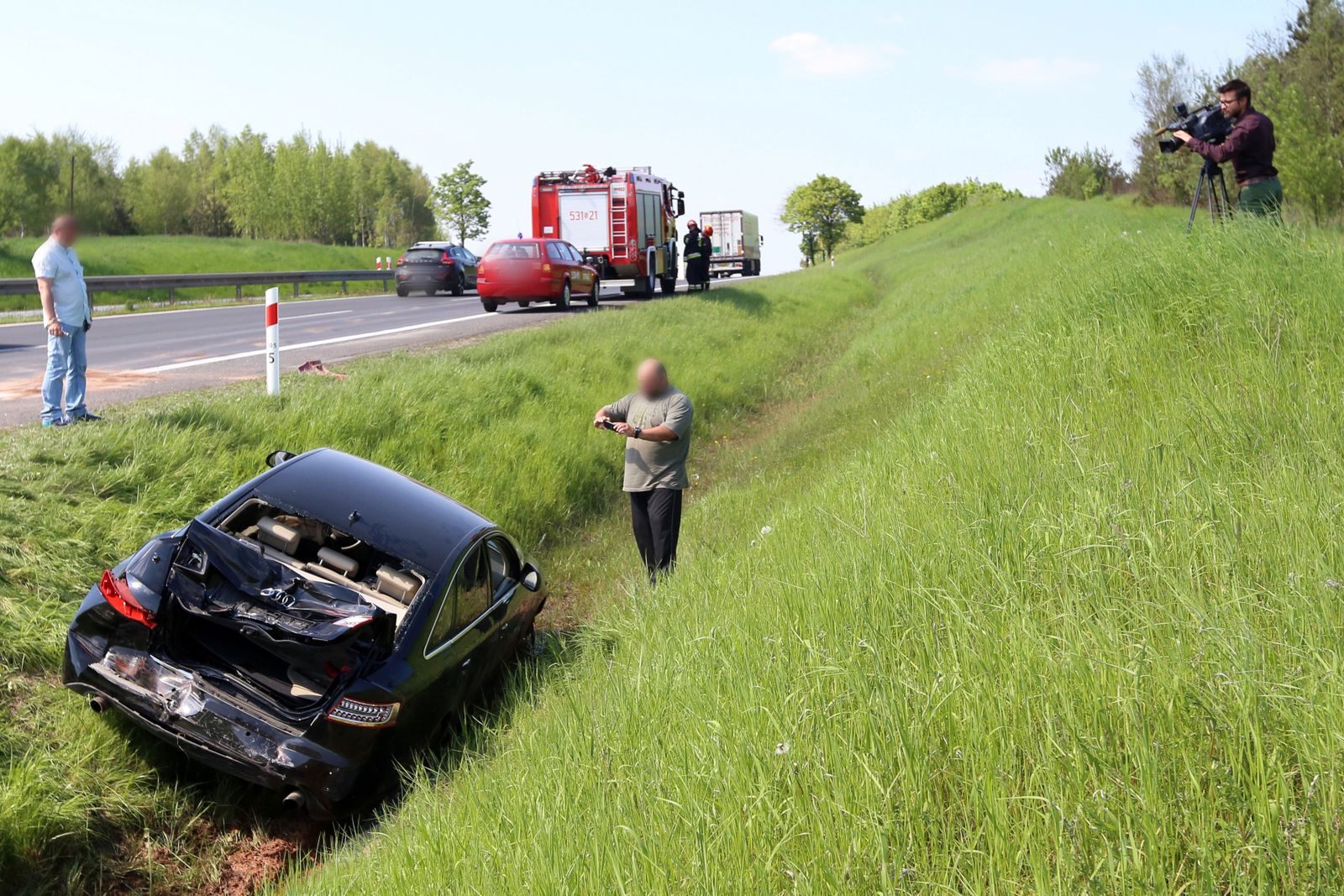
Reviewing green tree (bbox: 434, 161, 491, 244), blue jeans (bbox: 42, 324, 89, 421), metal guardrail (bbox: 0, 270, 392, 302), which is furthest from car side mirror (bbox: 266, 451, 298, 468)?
green tree (bbox: 434, 161, 491, 244)

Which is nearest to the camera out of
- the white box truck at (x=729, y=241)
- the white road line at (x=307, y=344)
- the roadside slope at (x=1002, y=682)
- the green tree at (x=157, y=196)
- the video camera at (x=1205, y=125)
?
the roadside slope at (x=1002, y=682)

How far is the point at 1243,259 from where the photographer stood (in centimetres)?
796

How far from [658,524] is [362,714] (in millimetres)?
3316

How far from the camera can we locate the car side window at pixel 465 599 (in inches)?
249

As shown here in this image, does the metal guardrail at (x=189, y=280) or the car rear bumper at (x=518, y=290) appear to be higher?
the metal guardrail at (x=189, y=280)

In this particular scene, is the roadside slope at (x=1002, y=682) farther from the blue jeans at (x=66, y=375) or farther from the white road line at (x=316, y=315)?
the white road line at (x=316, y=315)

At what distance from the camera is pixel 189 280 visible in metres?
30.2

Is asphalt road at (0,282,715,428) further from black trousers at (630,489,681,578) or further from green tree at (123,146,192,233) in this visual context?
green tree at (123,146,192,233)

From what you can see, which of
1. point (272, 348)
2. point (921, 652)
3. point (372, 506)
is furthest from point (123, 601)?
point (272, 348)

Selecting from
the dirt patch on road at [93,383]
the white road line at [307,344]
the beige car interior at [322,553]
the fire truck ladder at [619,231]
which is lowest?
the beige car interior at [322,553]

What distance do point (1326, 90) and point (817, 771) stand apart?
33.0 m

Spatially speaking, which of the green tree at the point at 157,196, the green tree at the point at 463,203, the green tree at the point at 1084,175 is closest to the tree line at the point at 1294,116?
the green tree at the point at 1084,175

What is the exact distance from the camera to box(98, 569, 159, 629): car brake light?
5637 millimetres

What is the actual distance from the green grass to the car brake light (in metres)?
0.72
